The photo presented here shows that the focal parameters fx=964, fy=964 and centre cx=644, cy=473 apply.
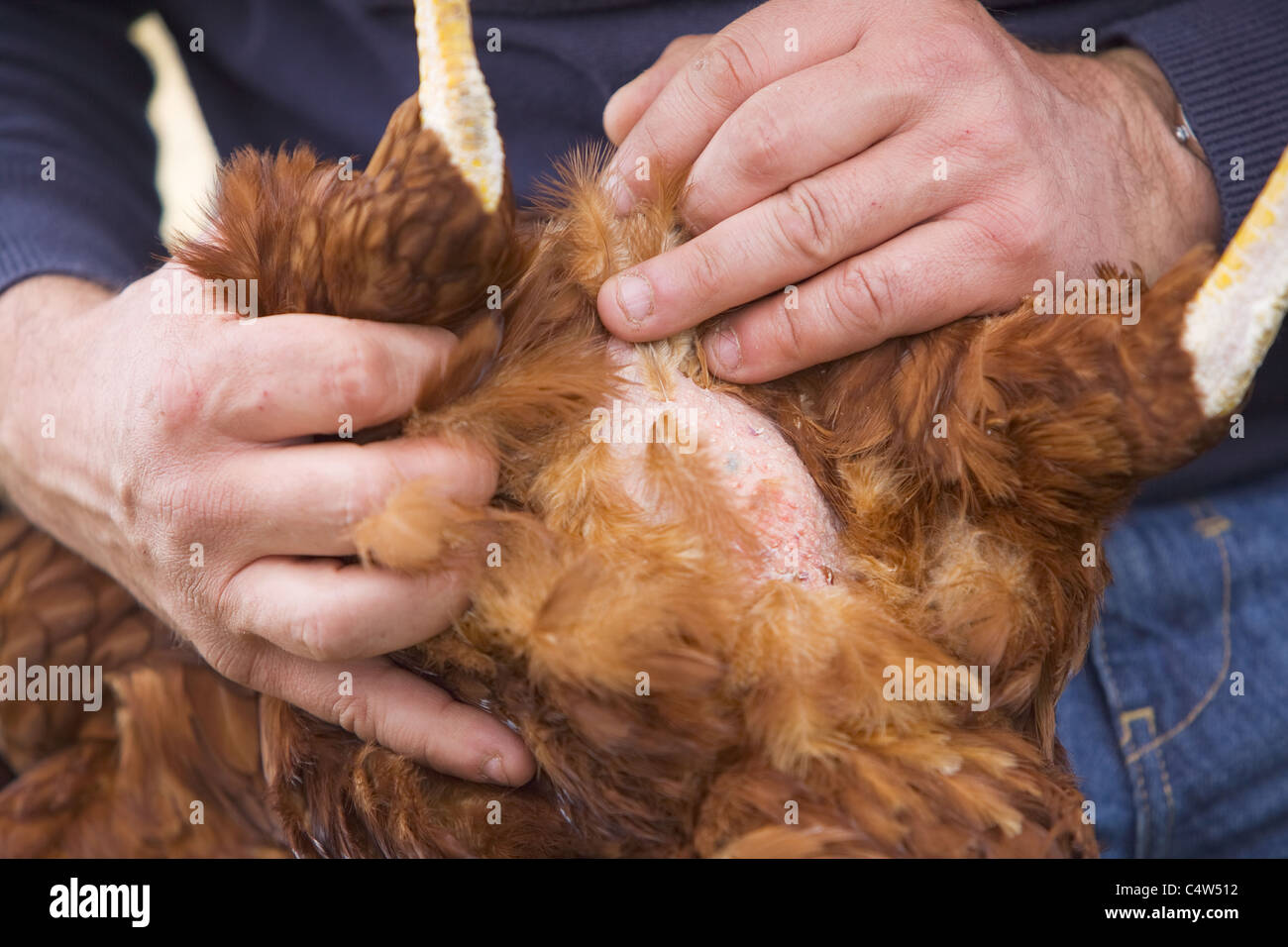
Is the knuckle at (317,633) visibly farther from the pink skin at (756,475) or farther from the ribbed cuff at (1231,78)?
the ribbed cuff at (1231,78)

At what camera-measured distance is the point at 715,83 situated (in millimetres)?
996

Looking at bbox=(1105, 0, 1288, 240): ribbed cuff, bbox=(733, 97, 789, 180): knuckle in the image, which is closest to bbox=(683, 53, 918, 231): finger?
bbox=(733, 97, 789, 180): knuckle

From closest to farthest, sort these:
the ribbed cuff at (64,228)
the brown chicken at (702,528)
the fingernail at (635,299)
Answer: the brown chicken at (702,528) < the fingernail at (635,299) < the ribbed cuff at (64,228)

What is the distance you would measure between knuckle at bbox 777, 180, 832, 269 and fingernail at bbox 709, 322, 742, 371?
106 millimetres

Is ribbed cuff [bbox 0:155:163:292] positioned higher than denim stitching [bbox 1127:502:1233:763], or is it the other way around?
ribbed cuff [bbox 0:155:163:292]

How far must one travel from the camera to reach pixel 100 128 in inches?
63.2

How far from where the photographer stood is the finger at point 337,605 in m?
0.83

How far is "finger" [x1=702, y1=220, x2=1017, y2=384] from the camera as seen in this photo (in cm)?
91

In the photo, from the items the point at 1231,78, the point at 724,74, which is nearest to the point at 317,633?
the point at 724,74

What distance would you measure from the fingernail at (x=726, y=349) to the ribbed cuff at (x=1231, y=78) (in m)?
0.63

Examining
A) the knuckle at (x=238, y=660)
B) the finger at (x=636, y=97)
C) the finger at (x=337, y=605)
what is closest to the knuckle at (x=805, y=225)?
the finger at (x=636, y=97)

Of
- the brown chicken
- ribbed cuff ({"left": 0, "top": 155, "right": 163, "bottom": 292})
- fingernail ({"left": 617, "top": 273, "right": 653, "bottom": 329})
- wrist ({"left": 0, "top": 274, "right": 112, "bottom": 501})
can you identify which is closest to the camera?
the brown chicken

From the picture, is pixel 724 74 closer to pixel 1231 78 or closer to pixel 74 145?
pixel 1231 78

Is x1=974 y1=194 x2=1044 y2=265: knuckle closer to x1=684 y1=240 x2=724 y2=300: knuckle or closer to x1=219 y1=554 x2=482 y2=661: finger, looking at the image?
x1=684 y1=240 x2=724 y2=300: knuckle
